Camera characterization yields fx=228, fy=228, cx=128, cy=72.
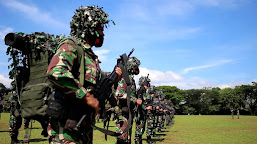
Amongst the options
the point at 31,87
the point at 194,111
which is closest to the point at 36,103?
the point at 31,87

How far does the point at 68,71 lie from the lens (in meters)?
2.78

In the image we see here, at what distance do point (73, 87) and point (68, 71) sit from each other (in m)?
0.21

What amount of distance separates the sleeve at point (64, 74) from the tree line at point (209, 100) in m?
85.3

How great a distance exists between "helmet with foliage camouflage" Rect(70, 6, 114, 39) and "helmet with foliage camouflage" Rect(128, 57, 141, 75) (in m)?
5.05

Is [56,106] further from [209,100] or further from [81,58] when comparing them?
[209,100]

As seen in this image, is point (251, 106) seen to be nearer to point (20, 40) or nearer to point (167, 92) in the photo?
point (167, 92)

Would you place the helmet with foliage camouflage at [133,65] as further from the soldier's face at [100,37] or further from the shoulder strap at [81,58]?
the shoulder strap at [81,58]

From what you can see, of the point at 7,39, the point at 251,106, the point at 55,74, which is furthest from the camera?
the point at 251,106

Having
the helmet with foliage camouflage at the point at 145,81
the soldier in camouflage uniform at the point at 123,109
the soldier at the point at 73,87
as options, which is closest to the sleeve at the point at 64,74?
the soldier at the point at 73,87

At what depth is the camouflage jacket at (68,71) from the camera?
2713 millimetres

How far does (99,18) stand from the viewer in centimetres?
364

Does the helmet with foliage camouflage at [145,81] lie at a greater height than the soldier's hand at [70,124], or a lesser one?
greater

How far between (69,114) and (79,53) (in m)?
0.82

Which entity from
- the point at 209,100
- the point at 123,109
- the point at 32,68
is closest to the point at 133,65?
the point at 123,109
